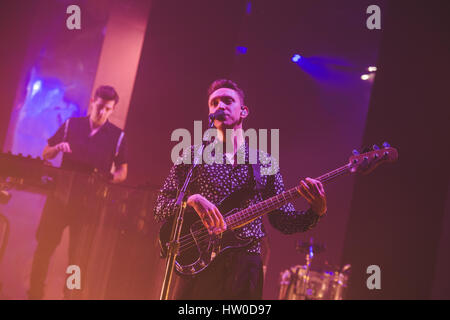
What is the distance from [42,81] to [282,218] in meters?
4.72

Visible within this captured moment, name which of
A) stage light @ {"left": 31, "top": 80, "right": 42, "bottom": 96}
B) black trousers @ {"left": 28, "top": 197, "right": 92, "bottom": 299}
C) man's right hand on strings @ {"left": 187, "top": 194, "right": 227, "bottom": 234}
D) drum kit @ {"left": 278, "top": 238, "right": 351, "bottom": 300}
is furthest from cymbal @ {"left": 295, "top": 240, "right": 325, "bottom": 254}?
stage light @ {"left": 31, "top": 80, "right": 42, "bottom": 96}

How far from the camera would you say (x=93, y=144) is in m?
4.80

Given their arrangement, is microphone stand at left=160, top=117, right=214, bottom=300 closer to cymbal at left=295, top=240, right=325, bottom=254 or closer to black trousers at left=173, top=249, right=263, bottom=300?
black trousers at left=173, top=249, right=263, bottom=300

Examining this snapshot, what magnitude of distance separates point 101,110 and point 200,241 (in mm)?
2801

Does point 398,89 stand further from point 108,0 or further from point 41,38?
point 41,38

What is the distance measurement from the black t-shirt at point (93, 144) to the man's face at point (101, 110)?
13 centimetres

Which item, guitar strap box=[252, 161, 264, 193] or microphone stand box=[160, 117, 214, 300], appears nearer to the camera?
microphone stand box=[160, 117, 214, 300]

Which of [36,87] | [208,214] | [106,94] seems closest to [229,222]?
[208,214]

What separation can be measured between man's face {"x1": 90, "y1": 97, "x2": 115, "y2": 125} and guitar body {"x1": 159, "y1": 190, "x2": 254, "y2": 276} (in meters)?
2.46

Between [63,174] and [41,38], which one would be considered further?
[41,38]

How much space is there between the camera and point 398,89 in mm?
3848

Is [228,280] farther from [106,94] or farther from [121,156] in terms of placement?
[106,94]

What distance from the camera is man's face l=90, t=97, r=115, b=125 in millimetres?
4977

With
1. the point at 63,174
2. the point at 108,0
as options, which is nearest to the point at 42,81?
the point at 108,0
